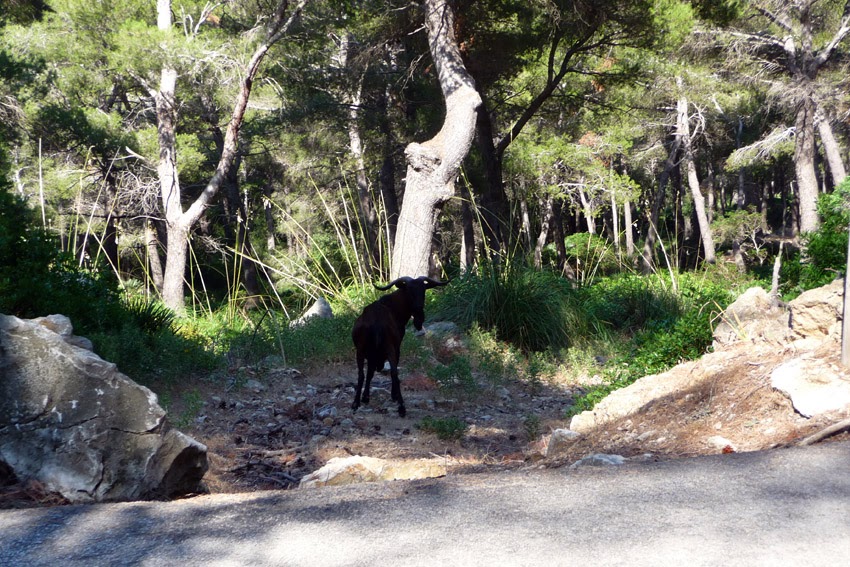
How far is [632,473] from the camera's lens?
12.9 feet

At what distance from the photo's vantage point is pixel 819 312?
5.53m

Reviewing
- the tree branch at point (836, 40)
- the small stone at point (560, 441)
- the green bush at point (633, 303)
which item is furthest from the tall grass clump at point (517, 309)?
the tree branch at point (836, 40)

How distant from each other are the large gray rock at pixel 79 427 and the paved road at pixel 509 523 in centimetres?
41

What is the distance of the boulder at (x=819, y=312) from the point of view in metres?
5.42

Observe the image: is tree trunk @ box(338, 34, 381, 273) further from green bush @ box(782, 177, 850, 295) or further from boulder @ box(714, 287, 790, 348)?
boulder @ box(714, 287, 790, 348)

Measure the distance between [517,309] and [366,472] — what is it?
20.1 ft

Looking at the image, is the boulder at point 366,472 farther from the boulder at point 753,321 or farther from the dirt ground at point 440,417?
the boulder at point 753,321

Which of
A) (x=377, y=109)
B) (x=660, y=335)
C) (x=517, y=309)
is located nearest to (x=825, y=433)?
(x=660, y=335)

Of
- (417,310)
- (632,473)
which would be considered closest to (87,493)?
(632,473)

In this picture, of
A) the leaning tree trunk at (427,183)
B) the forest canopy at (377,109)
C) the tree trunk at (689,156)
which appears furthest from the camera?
the tree trunk at (689,156)

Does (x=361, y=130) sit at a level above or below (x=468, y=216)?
above

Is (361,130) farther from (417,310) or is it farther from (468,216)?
(417,310)

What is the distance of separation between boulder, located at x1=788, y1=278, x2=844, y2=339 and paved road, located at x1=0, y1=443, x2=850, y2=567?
1.68 meters

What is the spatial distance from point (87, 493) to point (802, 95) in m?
20.5
